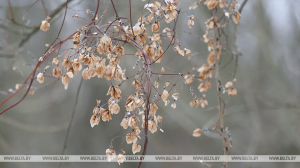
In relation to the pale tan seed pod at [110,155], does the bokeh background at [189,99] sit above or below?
above

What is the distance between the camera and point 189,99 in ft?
4.09

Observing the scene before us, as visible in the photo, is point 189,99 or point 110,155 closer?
point 110,155

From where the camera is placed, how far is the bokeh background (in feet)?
3.66

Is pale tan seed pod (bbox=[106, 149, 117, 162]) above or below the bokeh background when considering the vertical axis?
below

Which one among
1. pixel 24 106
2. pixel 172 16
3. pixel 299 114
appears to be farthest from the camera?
pixel 24 106

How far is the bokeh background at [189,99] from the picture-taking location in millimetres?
1114

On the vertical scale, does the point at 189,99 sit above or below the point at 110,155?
above

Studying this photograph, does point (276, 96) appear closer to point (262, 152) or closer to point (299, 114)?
point (299, 114)

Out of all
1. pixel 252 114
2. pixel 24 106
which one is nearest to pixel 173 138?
pixel 252 114

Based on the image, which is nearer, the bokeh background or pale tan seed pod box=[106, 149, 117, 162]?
pale tan seed pod box=[106, 149, 117, 162]

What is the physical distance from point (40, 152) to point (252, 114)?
1.42 meters

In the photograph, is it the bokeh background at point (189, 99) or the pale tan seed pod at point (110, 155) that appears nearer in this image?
the pale tan seed pod at point (110, 155)

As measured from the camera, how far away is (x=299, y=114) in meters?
1.10

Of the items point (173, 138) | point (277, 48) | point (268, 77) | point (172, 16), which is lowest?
point (172, 16)
